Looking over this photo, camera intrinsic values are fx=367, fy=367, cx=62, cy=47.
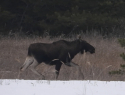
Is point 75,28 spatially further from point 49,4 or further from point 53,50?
point 53,50

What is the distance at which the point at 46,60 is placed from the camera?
392 inches

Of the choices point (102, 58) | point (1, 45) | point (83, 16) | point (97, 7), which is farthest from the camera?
point (97, 7)

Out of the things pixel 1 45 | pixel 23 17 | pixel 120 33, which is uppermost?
pixel 1 45

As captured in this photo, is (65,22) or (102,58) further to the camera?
(65,22)

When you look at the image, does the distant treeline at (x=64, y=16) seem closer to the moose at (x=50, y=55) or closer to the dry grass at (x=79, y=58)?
the dry grass at (x=79, y=58)

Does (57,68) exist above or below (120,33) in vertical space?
above

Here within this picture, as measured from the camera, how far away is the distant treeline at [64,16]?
18742 mm

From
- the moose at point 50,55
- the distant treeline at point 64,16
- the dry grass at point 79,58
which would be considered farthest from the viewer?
the distant treeline at point 64,16

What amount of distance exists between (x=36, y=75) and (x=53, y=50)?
0.85 meters

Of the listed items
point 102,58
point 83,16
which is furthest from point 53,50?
point 83,16

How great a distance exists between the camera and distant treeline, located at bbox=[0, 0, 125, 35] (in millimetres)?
18742

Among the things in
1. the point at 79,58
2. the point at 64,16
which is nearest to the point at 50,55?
the point at 79,58

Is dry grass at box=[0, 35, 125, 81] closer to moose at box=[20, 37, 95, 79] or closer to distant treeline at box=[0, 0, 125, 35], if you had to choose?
moose at box=[20, 37, 95, 79]


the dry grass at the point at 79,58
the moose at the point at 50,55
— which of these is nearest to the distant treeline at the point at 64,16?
the dry grass at the point at 79,58
